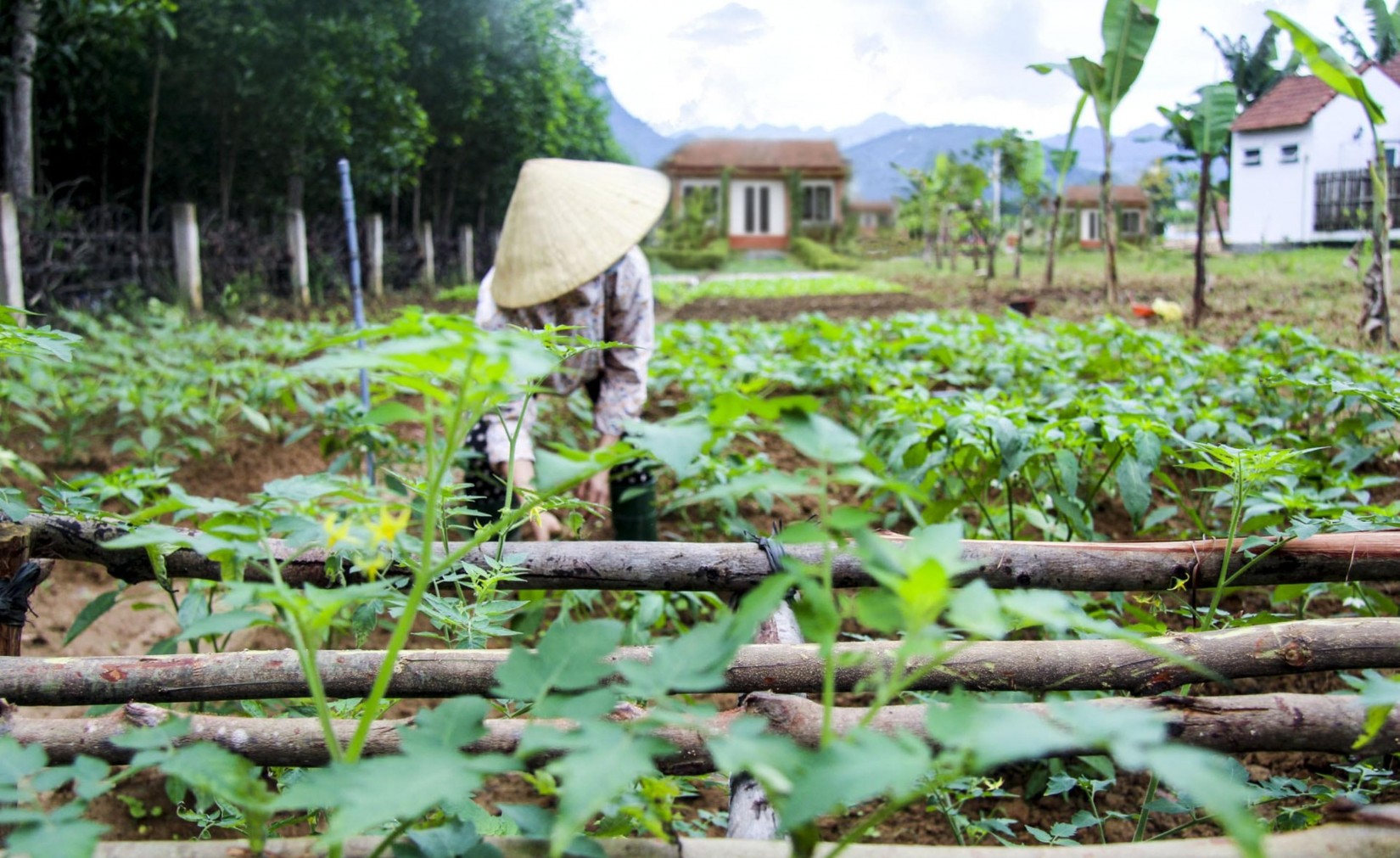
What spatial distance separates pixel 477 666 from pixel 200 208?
12.5 m

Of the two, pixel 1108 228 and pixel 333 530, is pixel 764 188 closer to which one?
pixel 1108 228

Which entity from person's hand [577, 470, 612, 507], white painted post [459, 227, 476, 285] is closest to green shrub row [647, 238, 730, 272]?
white painted post [459, 227, 476, 285]

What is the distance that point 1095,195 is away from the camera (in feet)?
76.1

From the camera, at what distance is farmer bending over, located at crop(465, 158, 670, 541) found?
2469 mm

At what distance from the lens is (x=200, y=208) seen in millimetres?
12031

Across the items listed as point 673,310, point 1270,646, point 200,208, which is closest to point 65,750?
point 1270,646

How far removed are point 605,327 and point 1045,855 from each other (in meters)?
2.25

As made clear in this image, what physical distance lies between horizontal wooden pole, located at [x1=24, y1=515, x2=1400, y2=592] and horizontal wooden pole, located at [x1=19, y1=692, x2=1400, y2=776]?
362 mm

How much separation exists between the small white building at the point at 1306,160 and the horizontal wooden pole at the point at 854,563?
4418 mm

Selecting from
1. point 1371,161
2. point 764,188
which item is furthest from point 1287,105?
point 764,188

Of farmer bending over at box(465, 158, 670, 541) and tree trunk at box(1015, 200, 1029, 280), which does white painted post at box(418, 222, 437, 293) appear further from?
farmer bending over at box(465, 158, 670, 541)

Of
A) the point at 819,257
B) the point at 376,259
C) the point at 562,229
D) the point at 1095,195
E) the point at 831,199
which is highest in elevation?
the point at 831,199

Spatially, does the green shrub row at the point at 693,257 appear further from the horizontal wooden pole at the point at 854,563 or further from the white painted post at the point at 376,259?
the horizontal wooden pole at the point at 854,563

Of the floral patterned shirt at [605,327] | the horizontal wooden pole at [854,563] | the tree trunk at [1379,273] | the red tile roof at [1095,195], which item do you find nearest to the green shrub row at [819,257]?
the red tile roof at [1095,195]
